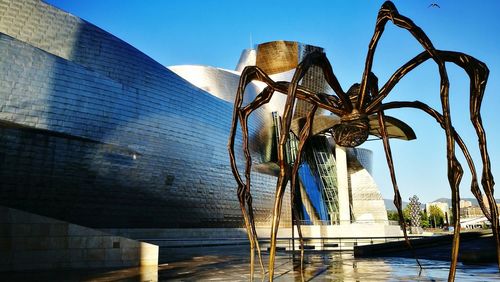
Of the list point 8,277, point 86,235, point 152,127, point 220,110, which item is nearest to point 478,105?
point 8,277

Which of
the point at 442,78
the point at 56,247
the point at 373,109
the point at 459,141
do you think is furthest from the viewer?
the point at 56,247

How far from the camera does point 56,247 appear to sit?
905 centimetres

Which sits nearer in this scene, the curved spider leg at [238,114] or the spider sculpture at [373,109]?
the spider sculpture at [373,109]

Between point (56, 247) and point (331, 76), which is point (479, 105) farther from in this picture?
point (56, 247)

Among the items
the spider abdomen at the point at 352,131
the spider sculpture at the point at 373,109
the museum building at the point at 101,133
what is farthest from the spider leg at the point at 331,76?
the museum building at the point at 101,133

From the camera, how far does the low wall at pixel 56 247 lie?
8.56 metres

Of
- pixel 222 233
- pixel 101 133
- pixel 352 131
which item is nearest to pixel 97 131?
pixel 101 133

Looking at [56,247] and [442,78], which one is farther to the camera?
[56,247]

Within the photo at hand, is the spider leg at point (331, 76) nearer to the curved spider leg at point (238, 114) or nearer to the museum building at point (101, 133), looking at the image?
the curved spider leg at point (238, 114)

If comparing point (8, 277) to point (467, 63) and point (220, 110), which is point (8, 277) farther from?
point (220, 110)

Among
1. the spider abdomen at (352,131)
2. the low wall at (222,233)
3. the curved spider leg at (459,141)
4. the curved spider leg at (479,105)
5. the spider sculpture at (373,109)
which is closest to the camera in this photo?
the spider sculpture at (373,109)

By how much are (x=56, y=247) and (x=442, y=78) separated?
9.07 meters

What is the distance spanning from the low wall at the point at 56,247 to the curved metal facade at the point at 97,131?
11.7m

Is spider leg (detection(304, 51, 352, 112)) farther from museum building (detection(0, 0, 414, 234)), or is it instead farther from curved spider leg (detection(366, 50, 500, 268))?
museum building (detection(0, 0, 414, 234))
